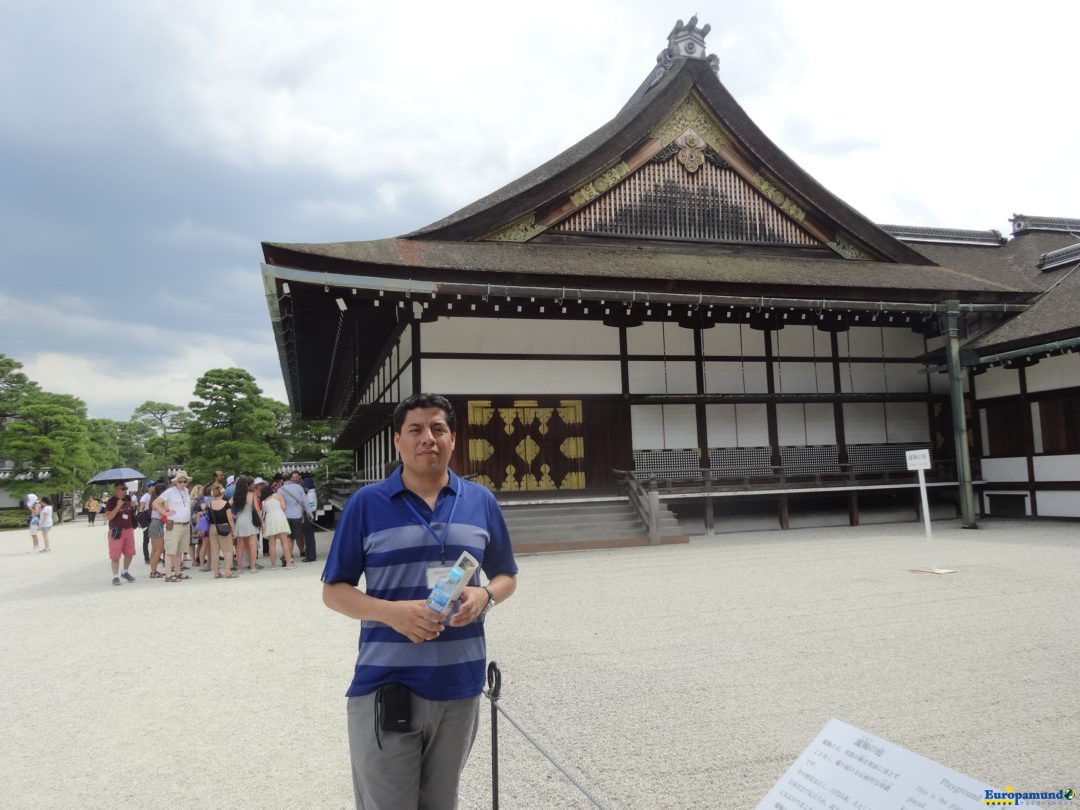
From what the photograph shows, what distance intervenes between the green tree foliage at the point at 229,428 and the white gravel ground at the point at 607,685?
1204 inches

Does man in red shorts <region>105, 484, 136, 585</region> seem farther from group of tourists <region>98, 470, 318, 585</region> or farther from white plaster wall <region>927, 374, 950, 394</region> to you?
white plaster wall <region>927, 374, 950, 394</region>

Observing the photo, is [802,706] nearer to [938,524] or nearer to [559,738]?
[559,738]

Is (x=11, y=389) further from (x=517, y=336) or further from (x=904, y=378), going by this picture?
(x=904, y=378)

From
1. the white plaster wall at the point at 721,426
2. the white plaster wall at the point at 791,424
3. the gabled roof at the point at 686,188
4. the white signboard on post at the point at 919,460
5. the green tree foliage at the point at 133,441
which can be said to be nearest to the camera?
the white signboard on post at the point at 919,460

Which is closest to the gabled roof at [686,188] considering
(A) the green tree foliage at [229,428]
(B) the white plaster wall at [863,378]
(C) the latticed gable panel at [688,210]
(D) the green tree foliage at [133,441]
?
(C) the latticed gable panel at [688,210]

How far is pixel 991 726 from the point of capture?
384 centimetres

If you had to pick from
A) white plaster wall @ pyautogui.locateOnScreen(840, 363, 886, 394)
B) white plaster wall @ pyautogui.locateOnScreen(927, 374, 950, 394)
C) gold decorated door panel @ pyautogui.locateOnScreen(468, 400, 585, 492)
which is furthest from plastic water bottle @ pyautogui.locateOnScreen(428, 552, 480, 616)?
white plaster wall @ pyautogui.locateOnScreen(927, 374, 950, 394)

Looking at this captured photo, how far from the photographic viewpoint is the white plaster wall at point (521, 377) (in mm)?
13625

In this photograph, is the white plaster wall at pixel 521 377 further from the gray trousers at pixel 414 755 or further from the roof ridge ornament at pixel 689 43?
the gray trousers at pixel 414 755

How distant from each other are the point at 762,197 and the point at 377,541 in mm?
16525

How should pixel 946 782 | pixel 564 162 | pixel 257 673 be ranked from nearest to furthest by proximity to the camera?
1. pixel 946 782
2. pixel 257 673
3. pixel 564 162

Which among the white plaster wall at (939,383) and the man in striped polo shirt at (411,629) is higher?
the white plaster wall at (939,383)

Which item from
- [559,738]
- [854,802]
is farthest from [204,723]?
[854,802]

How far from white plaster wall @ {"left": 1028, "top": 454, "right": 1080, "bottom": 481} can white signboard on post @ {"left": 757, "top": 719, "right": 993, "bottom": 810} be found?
15.7 metres
